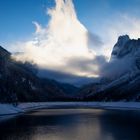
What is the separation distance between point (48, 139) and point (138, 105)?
14175cm

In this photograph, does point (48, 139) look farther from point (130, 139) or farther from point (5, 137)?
point (130, 139)

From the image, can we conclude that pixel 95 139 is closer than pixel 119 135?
Yes

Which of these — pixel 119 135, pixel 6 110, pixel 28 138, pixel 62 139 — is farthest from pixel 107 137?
pixel 6 110

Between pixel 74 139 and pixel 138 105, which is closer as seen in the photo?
pixel 74 139

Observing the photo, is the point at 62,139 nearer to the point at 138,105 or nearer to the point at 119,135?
the point at 119,135

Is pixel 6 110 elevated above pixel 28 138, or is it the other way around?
pixel 6 110

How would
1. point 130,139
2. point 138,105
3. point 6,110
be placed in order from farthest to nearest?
point 138,105 < point 6,110 < point 130,139

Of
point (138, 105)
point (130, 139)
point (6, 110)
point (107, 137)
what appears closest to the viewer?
point (130, 139)

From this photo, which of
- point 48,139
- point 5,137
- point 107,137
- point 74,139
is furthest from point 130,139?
point 5,137

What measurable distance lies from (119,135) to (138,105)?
135 m

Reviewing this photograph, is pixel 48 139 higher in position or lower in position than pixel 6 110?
lower

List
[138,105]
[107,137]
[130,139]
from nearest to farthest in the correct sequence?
[130,139] < [107,137] < [138,105]

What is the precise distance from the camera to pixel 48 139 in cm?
5341

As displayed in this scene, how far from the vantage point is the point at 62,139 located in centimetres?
5222
